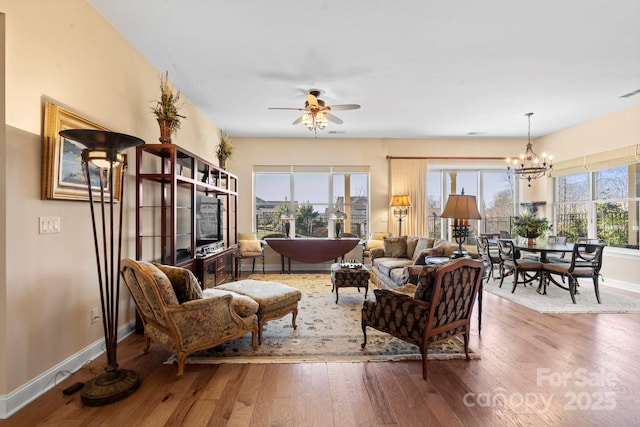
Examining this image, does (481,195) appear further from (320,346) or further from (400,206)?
(320,346)

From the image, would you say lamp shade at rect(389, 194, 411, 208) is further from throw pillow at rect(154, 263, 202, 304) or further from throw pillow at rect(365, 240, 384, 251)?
throw pillow at rect(154, 263, 202, 304)

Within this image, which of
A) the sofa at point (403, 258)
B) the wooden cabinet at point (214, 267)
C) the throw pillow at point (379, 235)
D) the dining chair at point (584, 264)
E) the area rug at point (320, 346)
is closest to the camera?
the area rug at point (320, 346)

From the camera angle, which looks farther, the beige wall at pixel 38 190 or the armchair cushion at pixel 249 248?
the armchair cushion at pixel 249 248

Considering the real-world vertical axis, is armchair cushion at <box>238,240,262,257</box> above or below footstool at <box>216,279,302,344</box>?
above

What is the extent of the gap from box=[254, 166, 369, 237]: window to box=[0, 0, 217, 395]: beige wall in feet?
12.2

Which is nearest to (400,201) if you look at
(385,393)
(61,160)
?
(385,393)

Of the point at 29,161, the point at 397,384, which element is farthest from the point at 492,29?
the point at 29,161

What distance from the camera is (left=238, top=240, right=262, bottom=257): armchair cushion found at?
534 cm

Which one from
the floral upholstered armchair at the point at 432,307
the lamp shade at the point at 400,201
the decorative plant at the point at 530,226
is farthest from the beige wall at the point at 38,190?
the decorative plant at the point at 530,226

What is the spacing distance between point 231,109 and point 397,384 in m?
4.07

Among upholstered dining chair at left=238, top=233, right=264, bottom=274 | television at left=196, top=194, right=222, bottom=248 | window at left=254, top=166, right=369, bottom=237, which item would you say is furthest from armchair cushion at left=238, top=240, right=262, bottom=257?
television at left=196, top=194, right=222, bottom=248

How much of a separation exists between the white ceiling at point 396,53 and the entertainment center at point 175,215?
100 centimetres

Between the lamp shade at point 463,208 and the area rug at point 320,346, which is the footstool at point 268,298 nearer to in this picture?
the area rug at point 320,346

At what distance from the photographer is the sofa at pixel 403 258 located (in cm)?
315
